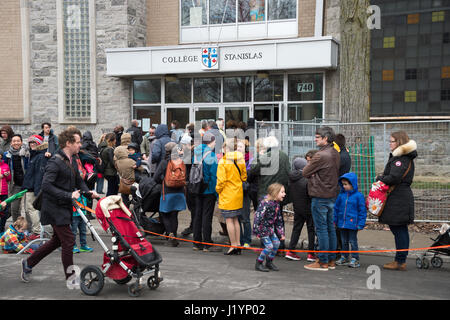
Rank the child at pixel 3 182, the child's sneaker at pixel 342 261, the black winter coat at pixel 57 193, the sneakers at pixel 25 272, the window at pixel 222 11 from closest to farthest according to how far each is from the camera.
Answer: the black winter coat at pixel 57 193
the sneakers at pixel 25 272
the child's sneaker at pixel 342 261
the child at pixel 3 182
the window at pixel 222 11

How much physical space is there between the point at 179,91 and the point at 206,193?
1102 cm

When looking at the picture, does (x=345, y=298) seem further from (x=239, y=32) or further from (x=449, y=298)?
(x=239, y=32)

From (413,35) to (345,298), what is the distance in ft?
41.0

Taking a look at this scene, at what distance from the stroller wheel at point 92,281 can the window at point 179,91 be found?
13402 mm

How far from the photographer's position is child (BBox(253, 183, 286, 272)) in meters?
6.98

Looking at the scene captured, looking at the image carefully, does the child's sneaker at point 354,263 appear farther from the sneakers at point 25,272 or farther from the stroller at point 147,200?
the sneakers at point 25,272

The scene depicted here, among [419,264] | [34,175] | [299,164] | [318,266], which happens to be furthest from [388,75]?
[34,175]

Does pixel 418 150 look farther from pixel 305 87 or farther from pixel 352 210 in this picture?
pixel 305 87

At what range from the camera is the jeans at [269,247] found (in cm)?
694

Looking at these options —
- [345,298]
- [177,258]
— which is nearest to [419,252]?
[345,298]

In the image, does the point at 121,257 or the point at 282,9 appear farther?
the point at 282,9

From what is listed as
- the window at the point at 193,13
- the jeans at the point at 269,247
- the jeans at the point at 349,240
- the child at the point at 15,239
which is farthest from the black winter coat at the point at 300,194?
the window at the point at 193,13

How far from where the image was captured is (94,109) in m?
18.9

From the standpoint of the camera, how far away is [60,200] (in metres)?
6.07
